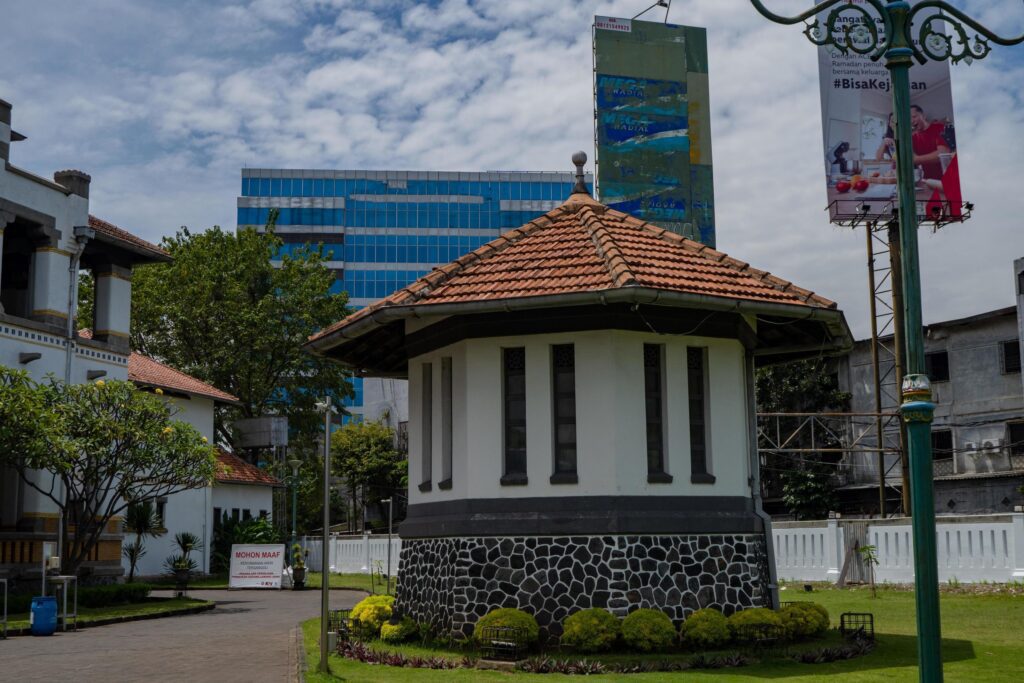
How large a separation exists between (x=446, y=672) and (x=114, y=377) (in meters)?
20.5

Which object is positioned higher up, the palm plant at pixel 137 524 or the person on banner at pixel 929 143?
the person on banner at pixel 929 143

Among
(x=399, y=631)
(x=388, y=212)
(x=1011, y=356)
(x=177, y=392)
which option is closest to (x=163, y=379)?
(x=177, y=392)

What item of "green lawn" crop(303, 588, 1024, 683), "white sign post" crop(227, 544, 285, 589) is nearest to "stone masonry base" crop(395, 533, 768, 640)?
"green lawn" crop(303, 588, 1024, 683)

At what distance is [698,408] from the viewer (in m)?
17.1

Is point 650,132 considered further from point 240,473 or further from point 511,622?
point 511,622

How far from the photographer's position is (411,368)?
61.6 feet

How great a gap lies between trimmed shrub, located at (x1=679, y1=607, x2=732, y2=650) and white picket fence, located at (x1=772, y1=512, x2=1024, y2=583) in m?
7.57

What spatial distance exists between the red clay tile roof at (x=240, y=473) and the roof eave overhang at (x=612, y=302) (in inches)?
1057

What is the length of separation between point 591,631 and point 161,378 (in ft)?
87.9

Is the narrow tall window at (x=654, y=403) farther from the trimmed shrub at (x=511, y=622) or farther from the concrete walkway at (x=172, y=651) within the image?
the concrete walkway at (x=172, y=651)

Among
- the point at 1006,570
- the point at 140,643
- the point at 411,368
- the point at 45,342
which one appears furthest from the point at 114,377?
the point at 1006,570

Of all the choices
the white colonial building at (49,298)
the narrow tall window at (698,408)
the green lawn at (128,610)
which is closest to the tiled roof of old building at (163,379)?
the white colonial building at (49,298)

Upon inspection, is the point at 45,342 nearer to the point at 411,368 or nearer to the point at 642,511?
the point at 411,368

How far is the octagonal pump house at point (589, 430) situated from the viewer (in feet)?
51.6
